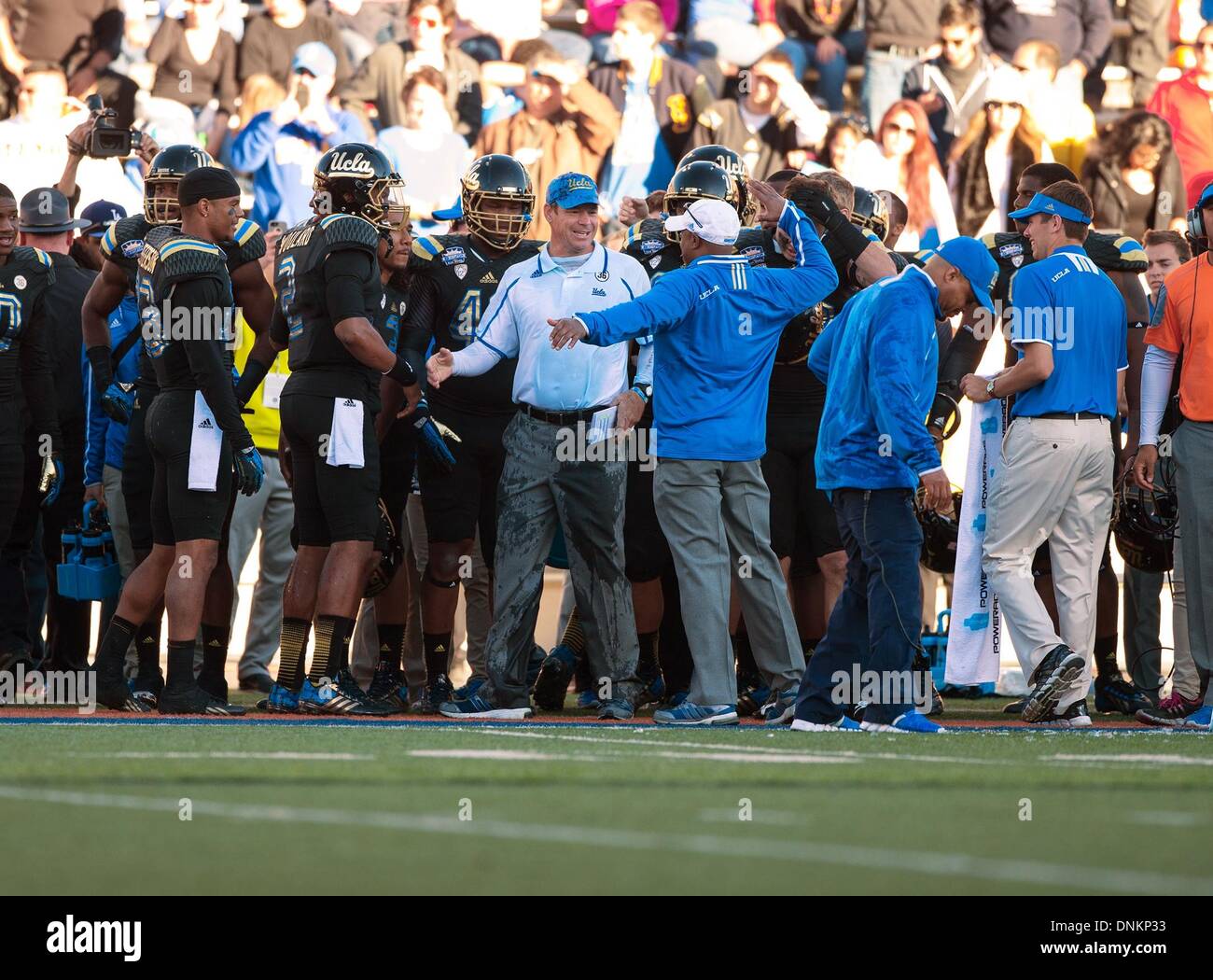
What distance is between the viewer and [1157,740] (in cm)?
706

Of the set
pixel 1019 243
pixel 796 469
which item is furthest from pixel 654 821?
pixel 1019 243

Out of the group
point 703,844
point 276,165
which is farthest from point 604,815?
point 276,165

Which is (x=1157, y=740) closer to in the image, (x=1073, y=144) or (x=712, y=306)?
(x=712, y=306)

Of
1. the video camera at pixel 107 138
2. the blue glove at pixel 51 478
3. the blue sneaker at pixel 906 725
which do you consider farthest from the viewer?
the video camera at pixel 107 138

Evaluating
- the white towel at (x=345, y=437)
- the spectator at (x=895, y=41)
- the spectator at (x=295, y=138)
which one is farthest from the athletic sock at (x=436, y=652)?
the spectator at (x=895, y=41)

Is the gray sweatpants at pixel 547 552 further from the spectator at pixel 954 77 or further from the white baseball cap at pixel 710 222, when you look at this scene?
the spectator at pixel 954 77

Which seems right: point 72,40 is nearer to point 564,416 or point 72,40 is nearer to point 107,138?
point 107,138

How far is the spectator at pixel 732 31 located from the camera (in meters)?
15.8

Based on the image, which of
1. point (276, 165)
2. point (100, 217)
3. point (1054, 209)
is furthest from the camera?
point (276, 165)

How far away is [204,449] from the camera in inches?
320

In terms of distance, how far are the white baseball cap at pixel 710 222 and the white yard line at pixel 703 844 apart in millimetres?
3807

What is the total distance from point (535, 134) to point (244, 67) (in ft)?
7.15

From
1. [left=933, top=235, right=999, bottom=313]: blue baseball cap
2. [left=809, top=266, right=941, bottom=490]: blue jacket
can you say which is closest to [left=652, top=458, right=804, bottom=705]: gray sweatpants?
[left=809, top=266, right=941, bottom=490]: blue jacket

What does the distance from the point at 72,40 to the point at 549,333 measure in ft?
25.9
